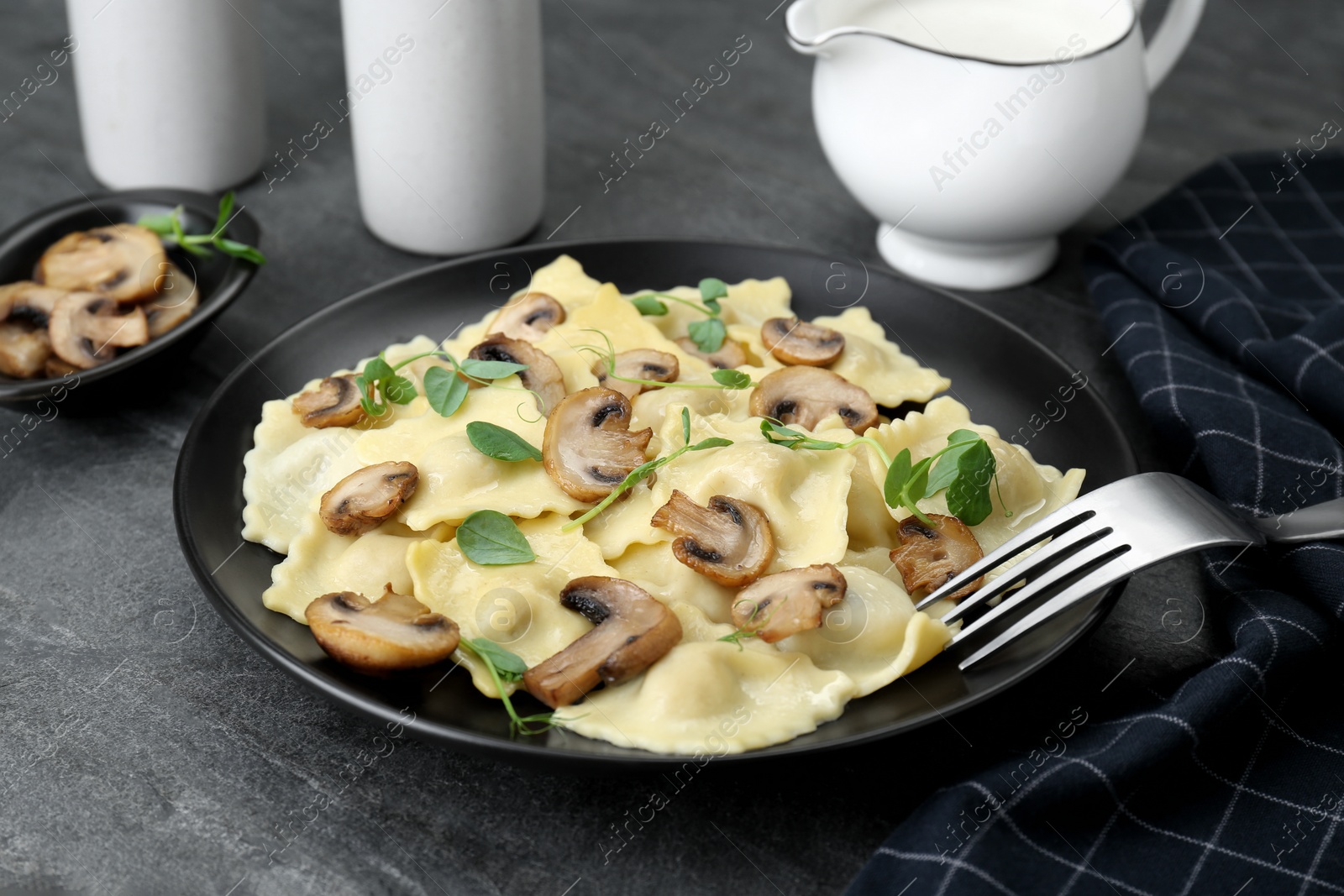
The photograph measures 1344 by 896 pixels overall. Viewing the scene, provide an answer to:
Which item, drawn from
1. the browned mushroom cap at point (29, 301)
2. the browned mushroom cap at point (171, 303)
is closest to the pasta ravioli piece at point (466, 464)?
the browned mushroom cap at point (171, 303)

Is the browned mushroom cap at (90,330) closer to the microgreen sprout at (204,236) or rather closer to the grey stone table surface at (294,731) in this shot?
the grey stone table surface at (294,731)

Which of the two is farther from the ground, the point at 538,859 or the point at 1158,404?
the point at 1158,404

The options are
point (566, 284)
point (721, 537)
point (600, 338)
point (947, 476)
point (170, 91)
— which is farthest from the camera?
point (170, 91)

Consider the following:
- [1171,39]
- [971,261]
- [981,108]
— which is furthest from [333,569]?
[1171,39]

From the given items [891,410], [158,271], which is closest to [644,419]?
[891,410]

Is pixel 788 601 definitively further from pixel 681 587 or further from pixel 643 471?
pixel 643 471

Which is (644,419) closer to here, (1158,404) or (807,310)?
(807,310)
